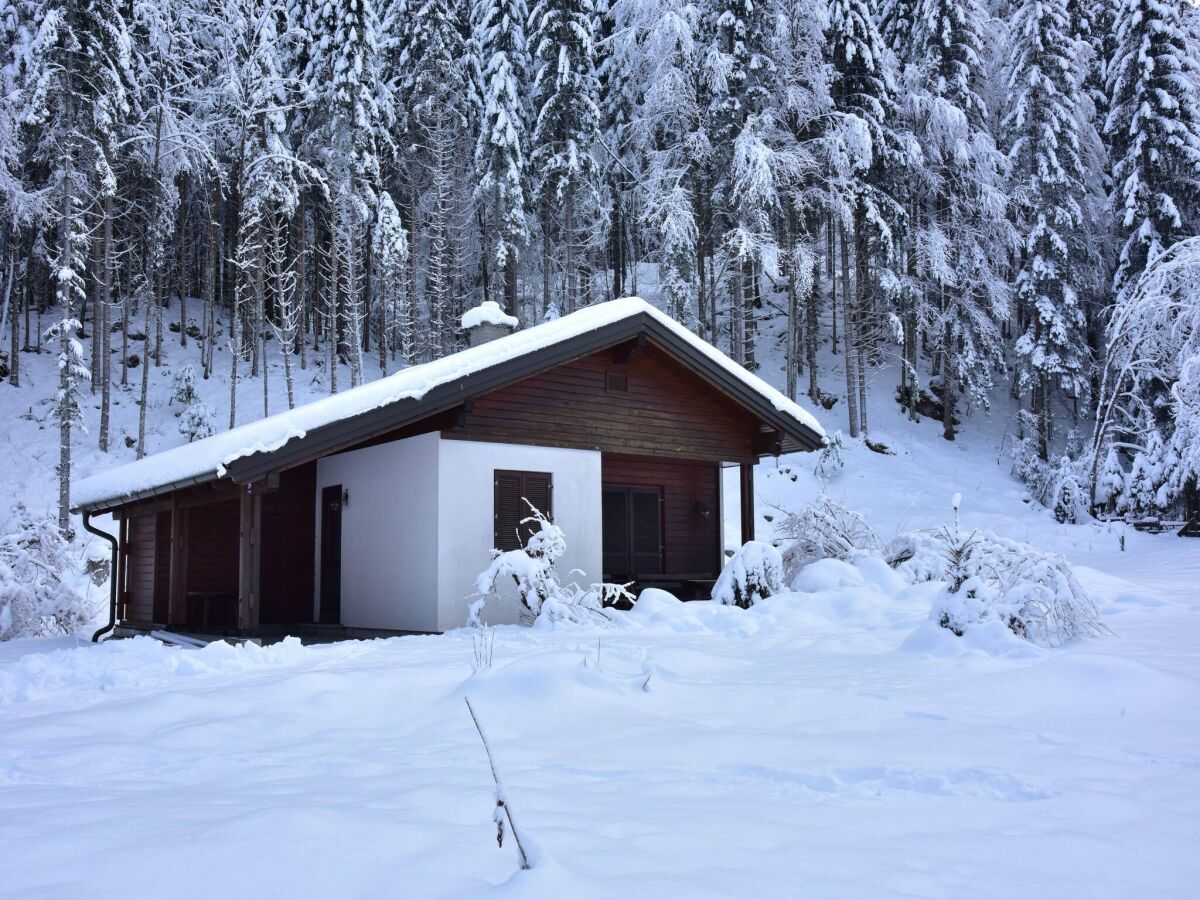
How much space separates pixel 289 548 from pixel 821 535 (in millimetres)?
7666

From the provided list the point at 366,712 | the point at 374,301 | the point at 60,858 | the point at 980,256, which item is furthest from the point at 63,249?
the point at 980,256

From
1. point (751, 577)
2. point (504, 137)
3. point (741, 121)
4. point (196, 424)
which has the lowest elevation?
point (751, 577)

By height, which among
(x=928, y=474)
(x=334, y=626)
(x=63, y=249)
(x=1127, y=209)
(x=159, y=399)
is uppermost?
(x=1127, y=209)

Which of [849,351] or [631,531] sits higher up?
[849,351]

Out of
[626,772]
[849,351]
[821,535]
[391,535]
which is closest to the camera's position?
[626,772]

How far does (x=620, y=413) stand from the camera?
13039mm

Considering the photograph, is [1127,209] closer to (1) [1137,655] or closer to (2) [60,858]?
(1) [1137,655]

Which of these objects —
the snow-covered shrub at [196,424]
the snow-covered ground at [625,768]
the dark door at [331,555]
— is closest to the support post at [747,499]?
the snow-covered ground at [625,768]

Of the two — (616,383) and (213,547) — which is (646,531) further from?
(213,547)

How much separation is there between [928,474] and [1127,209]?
8914 millimetres

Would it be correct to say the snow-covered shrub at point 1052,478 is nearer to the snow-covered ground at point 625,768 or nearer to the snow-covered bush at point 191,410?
the snow-covered ground at point 625,768

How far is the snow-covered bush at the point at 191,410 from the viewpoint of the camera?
2364 cm

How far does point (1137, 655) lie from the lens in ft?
23.0

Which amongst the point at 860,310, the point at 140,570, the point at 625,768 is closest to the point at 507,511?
the point at 140,570
